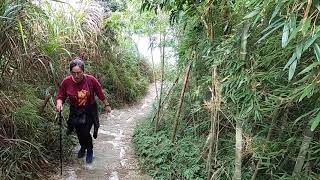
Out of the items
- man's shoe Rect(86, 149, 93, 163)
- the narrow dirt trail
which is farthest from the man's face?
the narrow dirt trail

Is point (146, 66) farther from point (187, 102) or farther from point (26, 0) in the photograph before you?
point (26, 0)

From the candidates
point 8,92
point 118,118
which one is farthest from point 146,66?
point 8,92

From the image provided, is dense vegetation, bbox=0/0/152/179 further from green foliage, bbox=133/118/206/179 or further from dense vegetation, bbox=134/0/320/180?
dense vegetation, bbox=134/0/320/180

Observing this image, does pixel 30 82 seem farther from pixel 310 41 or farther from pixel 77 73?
pixel 310 41

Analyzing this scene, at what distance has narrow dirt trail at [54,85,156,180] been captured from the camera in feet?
14.3

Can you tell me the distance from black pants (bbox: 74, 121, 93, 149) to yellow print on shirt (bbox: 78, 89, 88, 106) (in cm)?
26

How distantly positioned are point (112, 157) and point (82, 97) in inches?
44.5

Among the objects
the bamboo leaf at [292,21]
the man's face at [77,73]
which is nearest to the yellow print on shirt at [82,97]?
the man's face at [77,73]

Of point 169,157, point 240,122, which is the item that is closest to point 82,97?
point 169,157

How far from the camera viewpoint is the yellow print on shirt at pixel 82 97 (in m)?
4.35

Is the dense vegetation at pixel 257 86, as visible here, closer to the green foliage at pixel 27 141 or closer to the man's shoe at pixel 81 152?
the man's shoe at pixel 81 152

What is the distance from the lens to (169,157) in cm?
452

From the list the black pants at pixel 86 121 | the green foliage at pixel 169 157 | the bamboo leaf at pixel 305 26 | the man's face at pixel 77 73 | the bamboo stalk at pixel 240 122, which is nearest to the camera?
the bamboo leaf at pixel 305 26

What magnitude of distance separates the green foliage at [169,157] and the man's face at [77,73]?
1.41m
